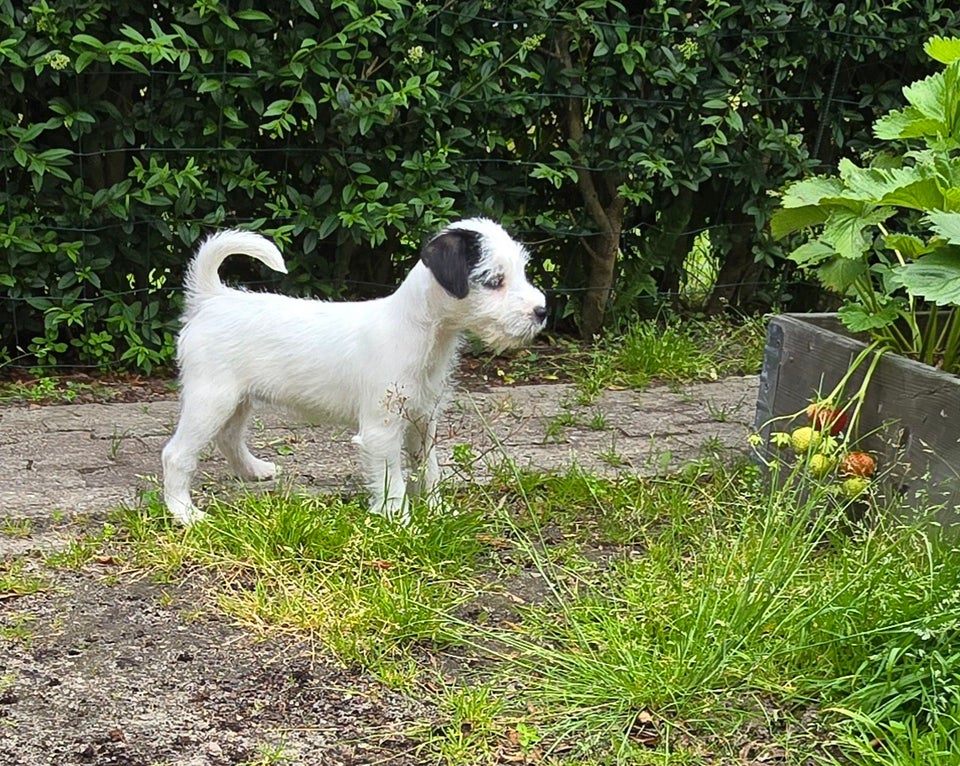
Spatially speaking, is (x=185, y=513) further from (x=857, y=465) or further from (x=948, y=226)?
(x=948, y=226)

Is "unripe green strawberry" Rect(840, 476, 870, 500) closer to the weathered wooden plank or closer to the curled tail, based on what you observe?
the weathered wooden plank

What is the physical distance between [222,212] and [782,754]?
3.83 m

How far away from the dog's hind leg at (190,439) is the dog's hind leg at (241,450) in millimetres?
239

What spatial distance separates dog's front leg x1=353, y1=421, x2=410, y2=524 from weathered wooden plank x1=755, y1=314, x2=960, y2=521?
1.33m

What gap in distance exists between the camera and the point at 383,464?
398cm

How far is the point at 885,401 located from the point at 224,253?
7.64ft

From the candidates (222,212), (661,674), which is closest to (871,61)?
(222,212)

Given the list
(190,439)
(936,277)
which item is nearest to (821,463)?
(936,277)

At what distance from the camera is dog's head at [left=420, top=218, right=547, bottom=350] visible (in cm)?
377

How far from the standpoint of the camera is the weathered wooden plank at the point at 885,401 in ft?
11.5

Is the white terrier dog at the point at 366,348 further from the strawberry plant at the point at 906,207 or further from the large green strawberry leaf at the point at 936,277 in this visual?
the large green strawberry leaf at the point at 936,277

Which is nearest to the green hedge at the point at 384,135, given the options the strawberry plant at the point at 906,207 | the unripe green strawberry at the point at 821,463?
the strawberry plant at the point at 906,207

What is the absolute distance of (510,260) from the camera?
3885 mm

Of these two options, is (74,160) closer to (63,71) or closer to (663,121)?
(63,71)
